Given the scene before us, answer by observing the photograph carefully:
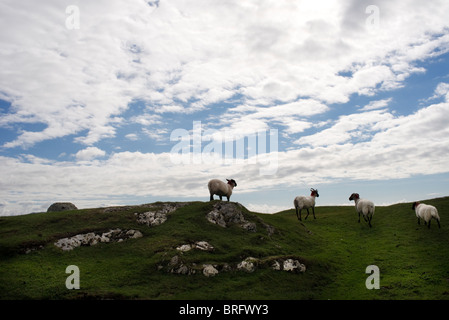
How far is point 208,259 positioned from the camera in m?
23.3

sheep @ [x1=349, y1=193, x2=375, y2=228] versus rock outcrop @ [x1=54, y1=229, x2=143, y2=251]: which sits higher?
sheep @ [x1=349, y1=193, x2=375, y2=228]

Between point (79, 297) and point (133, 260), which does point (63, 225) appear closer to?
point (133, 260)

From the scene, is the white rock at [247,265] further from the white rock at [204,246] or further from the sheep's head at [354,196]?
the sheep's head at [354,196]

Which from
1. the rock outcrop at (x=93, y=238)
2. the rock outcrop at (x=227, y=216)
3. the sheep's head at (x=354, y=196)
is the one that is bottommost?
the rock outcrop at (x=93, y=238)

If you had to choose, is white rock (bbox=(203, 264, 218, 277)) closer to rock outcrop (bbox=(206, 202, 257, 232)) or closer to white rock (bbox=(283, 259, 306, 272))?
white rock (bbox=(283, 259, 306, 272))

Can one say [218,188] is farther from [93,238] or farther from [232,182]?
[93,238]

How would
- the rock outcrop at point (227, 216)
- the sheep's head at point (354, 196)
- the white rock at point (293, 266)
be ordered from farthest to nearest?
the sheep's head at point (354, 196) → the rock outcrop at point (227, 216) → the white rock at point (293, 266)

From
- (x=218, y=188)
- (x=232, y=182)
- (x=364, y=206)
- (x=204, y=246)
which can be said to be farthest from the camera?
(x=364, y=206)

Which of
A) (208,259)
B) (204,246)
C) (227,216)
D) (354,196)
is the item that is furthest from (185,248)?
(354,196)

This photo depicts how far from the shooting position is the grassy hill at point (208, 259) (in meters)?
19.3

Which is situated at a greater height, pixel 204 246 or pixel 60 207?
pixel 60 207

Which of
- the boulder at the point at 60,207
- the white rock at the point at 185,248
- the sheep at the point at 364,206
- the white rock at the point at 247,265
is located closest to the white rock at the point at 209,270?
the white rock at the point at 247,265

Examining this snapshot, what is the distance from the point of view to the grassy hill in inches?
758

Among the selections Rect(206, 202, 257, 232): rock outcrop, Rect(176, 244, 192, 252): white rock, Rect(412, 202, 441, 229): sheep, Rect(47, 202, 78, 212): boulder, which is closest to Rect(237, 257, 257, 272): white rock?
Rect(176, 244, 192, 252): white rock
